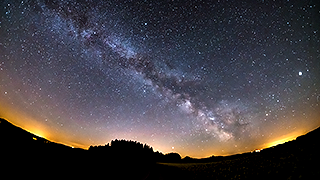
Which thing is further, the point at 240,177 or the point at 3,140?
the point at 240,177

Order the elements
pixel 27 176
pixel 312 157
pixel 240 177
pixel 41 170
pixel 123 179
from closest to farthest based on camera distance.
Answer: pixel 27 176 → pixel 41 170 → pixel 312 157 → pixel 123 179 → pixel 240 177

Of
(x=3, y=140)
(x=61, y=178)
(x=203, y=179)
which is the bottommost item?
(x=203, y=179)

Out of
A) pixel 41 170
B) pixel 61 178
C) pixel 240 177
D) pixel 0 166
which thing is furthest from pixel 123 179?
pixel 240 177

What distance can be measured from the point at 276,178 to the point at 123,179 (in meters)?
8.61

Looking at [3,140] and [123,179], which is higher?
[3,140]

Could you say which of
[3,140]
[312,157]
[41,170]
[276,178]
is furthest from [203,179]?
[3,140]

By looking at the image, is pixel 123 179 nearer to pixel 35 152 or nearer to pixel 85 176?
pixel 85 176

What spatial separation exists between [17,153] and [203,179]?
40.7 feet

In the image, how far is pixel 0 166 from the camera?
18.0 ft

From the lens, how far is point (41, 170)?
21.4 feet

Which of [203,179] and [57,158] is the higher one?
[57,158]

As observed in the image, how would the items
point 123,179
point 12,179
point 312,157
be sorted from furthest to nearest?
point 123,179 < point 312,157 < point 12,179

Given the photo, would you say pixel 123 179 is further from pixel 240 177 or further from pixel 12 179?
pixel 240 177

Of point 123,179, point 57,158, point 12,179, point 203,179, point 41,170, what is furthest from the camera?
point 203,179
